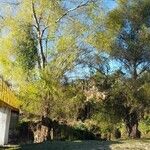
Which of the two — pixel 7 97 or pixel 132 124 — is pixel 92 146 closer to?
pixel 7 97

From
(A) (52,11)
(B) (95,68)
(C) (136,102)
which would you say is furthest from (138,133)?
(A) (52,11)

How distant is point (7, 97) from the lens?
2453 centimetres

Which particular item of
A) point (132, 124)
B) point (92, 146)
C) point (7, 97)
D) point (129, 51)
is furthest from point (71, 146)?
point (129, 51)

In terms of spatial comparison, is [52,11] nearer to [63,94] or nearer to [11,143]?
[63,94]

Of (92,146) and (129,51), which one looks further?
(129,51)

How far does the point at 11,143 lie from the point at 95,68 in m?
7.30

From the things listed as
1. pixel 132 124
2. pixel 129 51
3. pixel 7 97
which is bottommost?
pixel 132 124

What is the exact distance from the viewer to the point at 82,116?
97.4 ft

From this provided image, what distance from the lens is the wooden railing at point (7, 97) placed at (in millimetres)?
23269

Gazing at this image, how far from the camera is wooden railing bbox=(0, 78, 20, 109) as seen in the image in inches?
916

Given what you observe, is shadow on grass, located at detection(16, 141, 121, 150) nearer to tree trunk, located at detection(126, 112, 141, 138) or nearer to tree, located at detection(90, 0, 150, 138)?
tree, located at detection(90, 0, 150, 138)

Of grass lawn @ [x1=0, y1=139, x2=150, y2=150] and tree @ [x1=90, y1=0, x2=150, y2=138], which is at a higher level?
tree @ [x1=90, y1=0, x2=150, y2=138]

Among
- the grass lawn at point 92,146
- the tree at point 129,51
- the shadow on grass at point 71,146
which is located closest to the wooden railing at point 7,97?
the grass lawn at point 92,146

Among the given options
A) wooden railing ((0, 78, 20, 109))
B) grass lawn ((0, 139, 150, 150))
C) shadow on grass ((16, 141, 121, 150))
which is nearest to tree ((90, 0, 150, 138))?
wooden railing ((0, 78, 20, 109))
